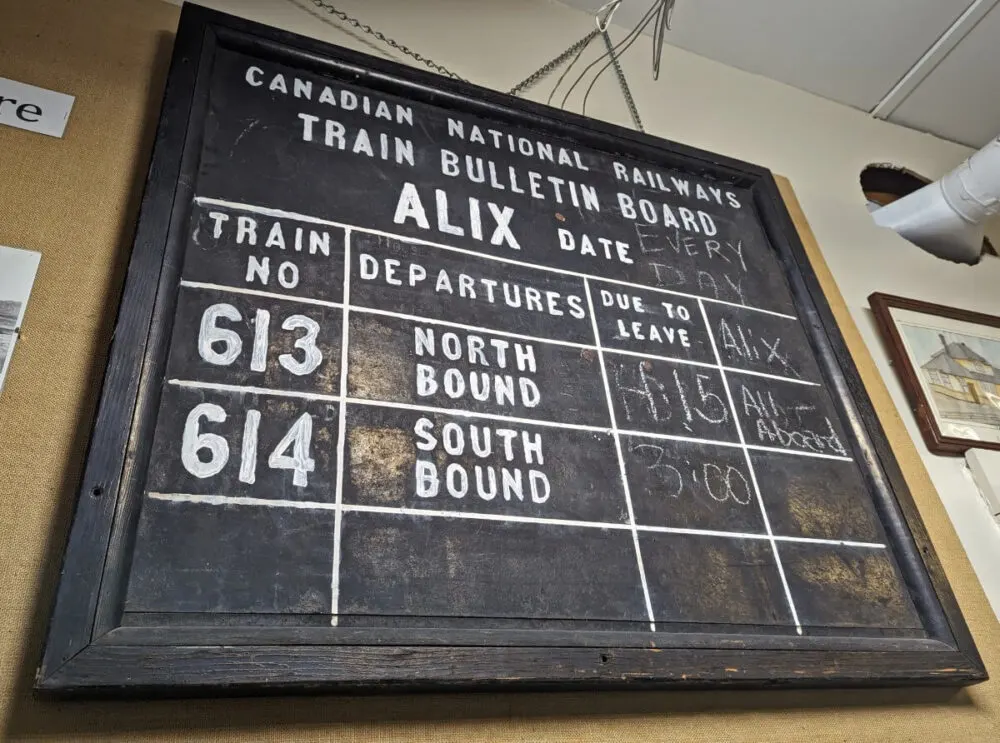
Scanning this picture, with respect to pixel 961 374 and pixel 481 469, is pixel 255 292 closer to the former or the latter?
pixel 481 469

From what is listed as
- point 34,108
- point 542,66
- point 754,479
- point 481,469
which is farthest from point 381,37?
point 754,479

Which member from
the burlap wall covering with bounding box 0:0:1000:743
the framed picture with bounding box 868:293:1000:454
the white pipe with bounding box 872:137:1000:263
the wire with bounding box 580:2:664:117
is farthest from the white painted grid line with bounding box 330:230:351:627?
the white pipe with bounding box 872:137:1000:263

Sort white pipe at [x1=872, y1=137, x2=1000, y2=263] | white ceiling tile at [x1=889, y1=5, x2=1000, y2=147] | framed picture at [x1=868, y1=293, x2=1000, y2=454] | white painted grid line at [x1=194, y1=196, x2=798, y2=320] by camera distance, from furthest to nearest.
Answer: white ceiling tile at [x1=889, y1=5, x2=1000, y2=147]
white pipe at [x1=872, y1=137, x2=1000, y2=263]
framed picture at [x1=868, y1=293, x2=1000, y2=454]
white painted grid line at [x1=194, y1=196, x2=798, y2=320]

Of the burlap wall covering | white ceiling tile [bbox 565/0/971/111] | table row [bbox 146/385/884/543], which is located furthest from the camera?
white ceiling tile [bbox 565/0/971/111]

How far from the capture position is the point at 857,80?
2.29 metres

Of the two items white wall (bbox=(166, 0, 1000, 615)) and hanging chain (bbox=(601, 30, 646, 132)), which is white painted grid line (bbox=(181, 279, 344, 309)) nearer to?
white wall (bbox=(166, 0, 1000, 615))

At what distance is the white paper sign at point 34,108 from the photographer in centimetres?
121

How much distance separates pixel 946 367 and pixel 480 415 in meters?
1.19

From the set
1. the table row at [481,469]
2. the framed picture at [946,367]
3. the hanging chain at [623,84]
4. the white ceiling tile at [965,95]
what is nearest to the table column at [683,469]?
the table row at [481,469]

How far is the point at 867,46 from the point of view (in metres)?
2.21

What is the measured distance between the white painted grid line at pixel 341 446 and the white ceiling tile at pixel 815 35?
1312mm

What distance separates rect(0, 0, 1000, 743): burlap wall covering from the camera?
0.83m

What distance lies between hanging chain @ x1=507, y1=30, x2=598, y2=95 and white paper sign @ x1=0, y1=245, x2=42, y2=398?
3.62 ft

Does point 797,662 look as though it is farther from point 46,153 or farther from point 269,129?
point 46,153
